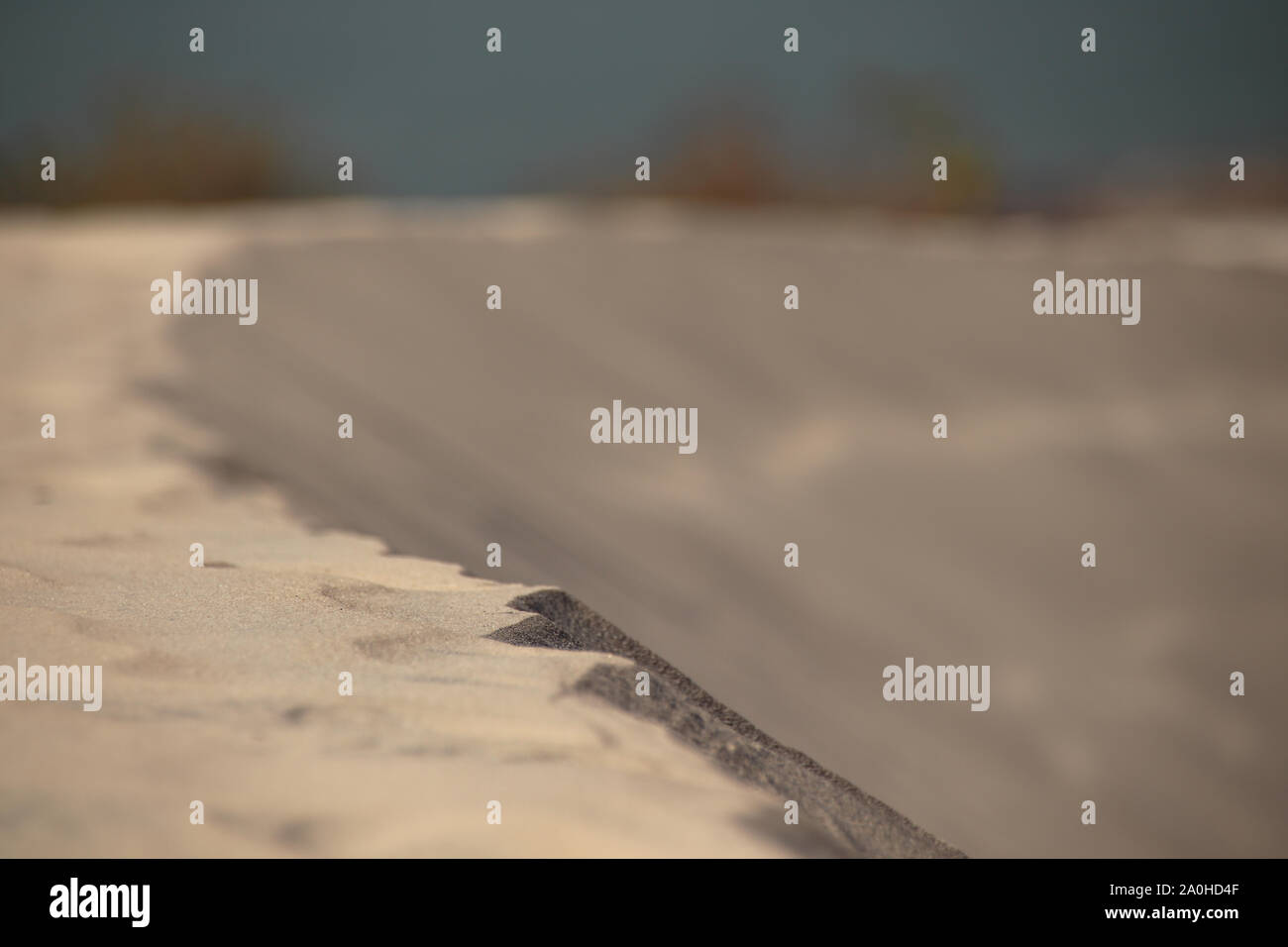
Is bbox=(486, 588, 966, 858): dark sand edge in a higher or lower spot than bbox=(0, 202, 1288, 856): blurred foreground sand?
lower

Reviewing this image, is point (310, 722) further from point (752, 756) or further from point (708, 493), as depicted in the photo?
point (708, 493)

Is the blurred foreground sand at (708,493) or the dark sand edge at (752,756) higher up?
the blurred foreground sand at (708,493)

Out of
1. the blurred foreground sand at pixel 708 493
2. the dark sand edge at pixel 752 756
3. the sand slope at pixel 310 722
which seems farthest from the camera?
the blurred foreground sand at pixel 708 493

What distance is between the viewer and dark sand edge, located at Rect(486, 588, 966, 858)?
4.62 feet

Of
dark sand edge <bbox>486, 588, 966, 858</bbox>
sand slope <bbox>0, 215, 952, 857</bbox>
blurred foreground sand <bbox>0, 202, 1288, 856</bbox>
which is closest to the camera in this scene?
sand slope <bbox>0, 215, 952, 857</bbox>

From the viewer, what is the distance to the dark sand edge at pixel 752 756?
1409mm

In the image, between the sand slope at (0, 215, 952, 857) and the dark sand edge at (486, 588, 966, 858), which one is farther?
the dark sand edge at (486, 588, 966, 858)

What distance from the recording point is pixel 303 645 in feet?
5.33

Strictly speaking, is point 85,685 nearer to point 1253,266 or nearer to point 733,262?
point 733,262

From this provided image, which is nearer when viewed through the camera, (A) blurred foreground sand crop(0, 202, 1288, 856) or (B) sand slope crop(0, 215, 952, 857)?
(B) sand slope crop(0, 215, 952, 857)

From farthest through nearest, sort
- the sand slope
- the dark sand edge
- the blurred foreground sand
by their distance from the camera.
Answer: the blurred foreground sand, the dark sand edge, the sand slope

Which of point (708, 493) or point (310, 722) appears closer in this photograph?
point (310, 722)

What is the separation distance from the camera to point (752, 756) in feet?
5.11

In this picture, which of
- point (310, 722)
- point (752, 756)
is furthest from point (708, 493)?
point (310, 722)
